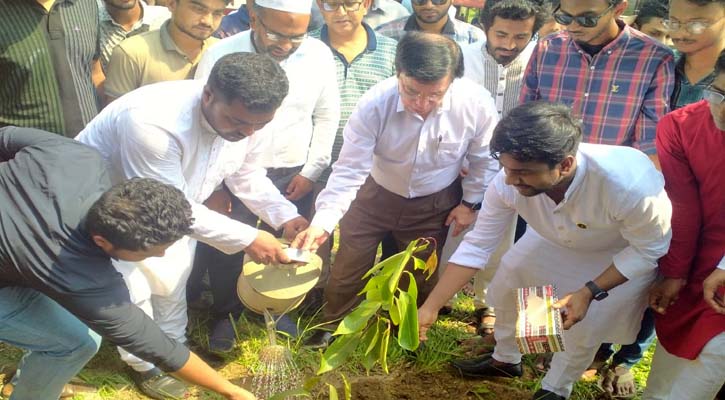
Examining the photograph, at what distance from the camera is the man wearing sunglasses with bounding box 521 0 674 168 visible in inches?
119

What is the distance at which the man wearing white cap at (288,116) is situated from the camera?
10.6 ft

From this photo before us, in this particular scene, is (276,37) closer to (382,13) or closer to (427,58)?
(427,58)

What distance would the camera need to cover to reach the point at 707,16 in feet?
9.23

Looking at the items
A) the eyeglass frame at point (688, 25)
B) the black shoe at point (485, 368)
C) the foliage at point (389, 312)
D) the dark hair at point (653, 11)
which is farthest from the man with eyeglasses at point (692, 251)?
the dark hair at point (653, 11)

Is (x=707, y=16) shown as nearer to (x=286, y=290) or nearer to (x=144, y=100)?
(x=286, y=290)

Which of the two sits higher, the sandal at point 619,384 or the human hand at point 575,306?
the human hand at point 575,306

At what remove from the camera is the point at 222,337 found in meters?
3.54

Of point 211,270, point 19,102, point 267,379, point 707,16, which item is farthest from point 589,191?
point 19,102

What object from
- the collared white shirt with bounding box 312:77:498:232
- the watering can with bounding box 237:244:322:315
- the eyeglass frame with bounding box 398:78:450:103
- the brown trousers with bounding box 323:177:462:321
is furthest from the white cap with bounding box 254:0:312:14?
the watering can with bounding box 237:244:322:315

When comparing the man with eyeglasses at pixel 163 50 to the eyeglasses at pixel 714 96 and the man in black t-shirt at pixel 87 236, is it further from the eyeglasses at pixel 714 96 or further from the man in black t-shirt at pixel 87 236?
the eyeglasses at pixel 714 96

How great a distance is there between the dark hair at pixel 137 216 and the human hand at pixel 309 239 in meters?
0.88

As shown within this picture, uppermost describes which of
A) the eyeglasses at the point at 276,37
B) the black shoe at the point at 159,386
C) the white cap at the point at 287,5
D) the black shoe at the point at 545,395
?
the white cap at the point at 287,5

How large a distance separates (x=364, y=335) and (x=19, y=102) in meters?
1.96

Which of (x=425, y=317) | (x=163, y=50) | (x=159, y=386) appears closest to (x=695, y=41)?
(x=425, y=317)
